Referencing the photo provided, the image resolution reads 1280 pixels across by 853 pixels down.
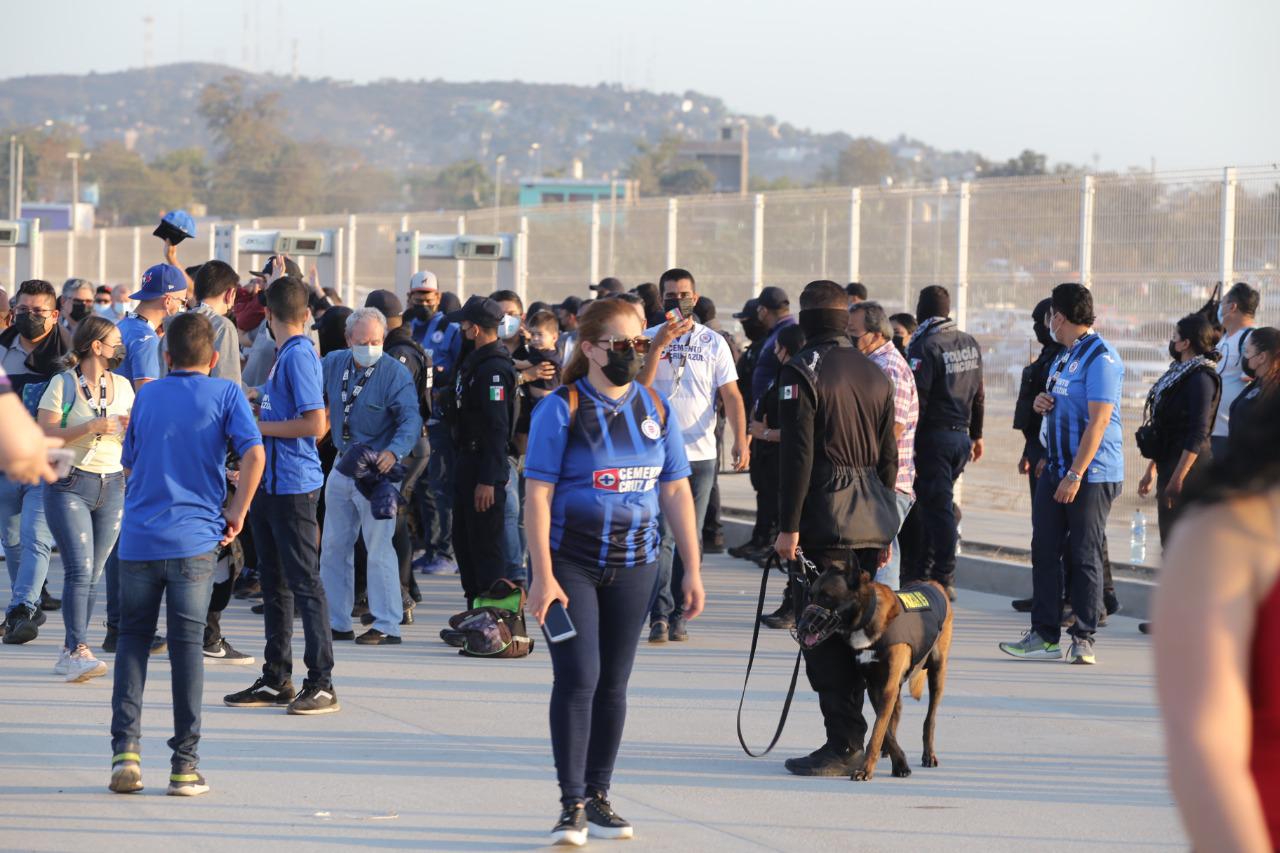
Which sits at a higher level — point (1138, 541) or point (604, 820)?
point (1138, 541)

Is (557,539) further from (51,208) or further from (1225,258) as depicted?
(51,208)

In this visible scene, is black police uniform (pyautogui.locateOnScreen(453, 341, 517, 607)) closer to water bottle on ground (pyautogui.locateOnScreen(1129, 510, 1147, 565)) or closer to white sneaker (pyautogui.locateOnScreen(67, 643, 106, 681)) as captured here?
white sneaker (pyautogui.locateOnScreen(67, 643, 106, 681))

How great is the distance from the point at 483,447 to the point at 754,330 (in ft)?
12.8

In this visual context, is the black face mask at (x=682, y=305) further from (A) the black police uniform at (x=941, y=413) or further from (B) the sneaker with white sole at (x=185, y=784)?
(B) the sneaker with white sole at (x=185, y=784)

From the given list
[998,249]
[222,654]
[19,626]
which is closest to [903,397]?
[222,654]

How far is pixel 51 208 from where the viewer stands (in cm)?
9625

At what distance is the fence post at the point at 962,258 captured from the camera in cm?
1546

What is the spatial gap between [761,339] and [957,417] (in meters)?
2.62

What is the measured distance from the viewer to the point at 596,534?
5.59 m

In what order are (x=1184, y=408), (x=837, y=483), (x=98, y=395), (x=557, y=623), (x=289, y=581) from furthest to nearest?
(x=1184, y=408) < (x=98, y=395) < (x=289, y=581) < (x=837, y=483) < (x=557, y=623)

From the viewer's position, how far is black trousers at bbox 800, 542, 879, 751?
680 cm

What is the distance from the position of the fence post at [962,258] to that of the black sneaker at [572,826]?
10.5 meters

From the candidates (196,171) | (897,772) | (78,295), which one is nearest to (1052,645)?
(897,772)

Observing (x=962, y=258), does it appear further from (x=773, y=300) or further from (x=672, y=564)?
(x=672, y=564)
